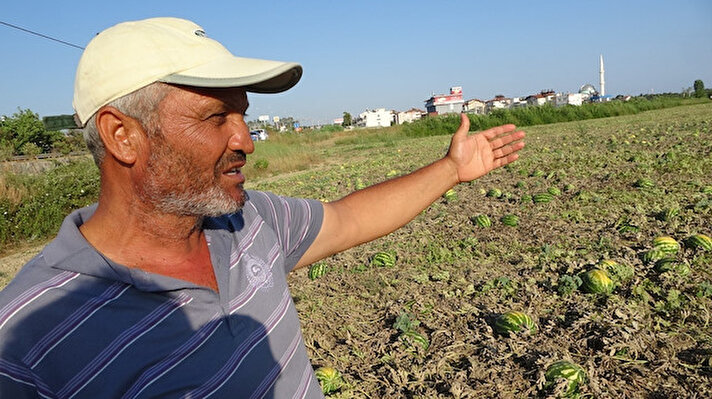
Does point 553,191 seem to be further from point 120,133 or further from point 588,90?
point 588,90

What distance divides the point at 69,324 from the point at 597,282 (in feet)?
13.1

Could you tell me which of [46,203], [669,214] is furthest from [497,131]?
[46,203]

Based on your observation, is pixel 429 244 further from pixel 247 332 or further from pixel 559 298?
pixel 247 332

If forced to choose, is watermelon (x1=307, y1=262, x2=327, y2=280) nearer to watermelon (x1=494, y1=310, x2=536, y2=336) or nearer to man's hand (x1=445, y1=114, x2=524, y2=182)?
watermelon (x1=494, y1=310, x2=536, y2=336)

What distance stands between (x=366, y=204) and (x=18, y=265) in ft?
28.6

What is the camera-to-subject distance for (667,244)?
479cm

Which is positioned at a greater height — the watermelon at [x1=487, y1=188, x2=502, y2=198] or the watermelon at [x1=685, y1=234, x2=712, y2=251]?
the watermelon at [x1=487, y1=188, x2=502, y2=198]

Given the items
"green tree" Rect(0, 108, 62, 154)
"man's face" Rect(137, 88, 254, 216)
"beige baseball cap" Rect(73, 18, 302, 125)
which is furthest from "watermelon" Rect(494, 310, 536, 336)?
"green tree" Rect(0, 108, 62, 154)

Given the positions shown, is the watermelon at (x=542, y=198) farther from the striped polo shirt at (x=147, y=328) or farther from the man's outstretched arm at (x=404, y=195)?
the striped polo shirt at (x=147, y=328)

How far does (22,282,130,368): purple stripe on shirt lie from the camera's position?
1286 millimetres

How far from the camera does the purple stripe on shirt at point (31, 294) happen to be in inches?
51.2

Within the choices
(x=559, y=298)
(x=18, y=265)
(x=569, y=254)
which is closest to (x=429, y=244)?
(x=569, y=254)

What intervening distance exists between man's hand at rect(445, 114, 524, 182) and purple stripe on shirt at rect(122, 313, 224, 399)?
5.18 feet

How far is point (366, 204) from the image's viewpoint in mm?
2646
